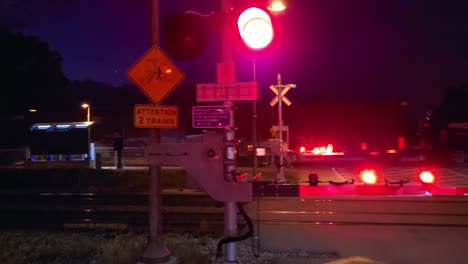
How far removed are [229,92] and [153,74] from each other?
68.1 inches

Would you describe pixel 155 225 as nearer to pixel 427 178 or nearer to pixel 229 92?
pixel 229 92

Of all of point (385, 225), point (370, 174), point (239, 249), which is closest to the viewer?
point (370, 174)

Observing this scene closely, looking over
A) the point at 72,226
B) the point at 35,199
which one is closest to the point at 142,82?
the point at 72,226

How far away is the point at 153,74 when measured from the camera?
658 centimetres

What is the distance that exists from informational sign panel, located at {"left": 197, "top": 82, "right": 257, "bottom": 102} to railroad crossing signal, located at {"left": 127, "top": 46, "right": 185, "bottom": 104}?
55.5 inches

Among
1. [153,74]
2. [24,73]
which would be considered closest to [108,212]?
A: [153,74]

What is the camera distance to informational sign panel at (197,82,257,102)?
17.3 ft

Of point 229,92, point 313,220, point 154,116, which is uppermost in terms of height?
point 229,92

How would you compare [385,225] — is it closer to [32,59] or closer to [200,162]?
[200,162]

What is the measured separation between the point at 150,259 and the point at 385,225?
239 inches

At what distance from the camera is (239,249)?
28.1 ft

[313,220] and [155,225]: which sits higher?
[155,225]

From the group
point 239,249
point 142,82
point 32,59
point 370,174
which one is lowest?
point 239,249

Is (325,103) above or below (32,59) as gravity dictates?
below
